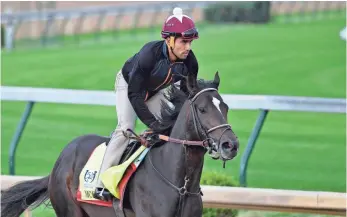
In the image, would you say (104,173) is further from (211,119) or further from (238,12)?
(238,12)

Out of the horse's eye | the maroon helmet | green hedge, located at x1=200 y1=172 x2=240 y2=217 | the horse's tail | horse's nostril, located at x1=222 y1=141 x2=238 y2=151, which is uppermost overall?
the maroon helmet

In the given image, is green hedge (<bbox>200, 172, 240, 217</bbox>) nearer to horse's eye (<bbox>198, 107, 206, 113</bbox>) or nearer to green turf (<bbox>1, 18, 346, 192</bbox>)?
green turf (<bbox>1, 18, 346, 192</bbox>)

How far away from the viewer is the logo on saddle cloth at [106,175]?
6.59m

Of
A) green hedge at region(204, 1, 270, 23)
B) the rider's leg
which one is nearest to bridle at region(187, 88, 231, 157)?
the rider's leg

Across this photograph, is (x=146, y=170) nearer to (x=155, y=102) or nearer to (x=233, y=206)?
(x=155, y=102)

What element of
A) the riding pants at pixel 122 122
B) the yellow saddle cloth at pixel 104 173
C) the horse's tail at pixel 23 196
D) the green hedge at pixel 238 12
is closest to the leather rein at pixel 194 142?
the yellow saddle cloth at pixel 104 173

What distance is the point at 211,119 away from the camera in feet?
20.0

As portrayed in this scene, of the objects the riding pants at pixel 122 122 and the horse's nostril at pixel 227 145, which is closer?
the horse's nostril at pixel 227 145

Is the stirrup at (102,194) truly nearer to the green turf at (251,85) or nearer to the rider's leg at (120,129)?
the rider's leg at (120,129)

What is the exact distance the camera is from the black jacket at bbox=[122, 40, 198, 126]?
21.3ft

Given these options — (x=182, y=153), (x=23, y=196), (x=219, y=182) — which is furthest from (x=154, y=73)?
(x=219, y=182)

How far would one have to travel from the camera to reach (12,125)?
13531 mm

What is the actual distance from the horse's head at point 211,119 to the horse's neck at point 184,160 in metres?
0.10

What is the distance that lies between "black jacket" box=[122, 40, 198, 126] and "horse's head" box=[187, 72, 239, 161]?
219 mm
